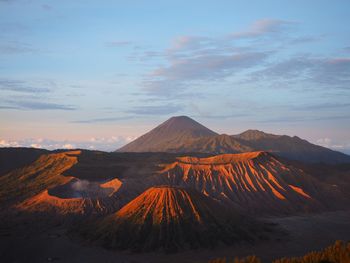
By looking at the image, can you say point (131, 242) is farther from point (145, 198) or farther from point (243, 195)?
point (243, 195)

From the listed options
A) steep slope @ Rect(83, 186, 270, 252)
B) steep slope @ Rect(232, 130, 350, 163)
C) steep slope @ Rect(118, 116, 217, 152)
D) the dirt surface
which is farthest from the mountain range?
steep slope @ Rect(118, 116, 217, 152)

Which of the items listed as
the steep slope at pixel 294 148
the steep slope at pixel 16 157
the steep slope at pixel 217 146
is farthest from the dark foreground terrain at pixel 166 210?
the steep slope at pixel 294 148

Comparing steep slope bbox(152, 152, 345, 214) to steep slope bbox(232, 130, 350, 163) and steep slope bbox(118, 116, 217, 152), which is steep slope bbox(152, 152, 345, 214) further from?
steep slope bbox(118, 116, 217, 152)

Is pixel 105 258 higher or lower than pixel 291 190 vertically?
lower

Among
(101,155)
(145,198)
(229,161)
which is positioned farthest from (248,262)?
(101,155)

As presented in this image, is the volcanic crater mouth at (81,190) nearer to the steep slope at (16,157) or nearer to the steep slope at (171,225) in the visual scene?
the steep slope at (171,225)

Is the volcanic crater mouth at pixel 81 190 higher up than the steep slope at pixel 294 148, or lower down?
lower down
